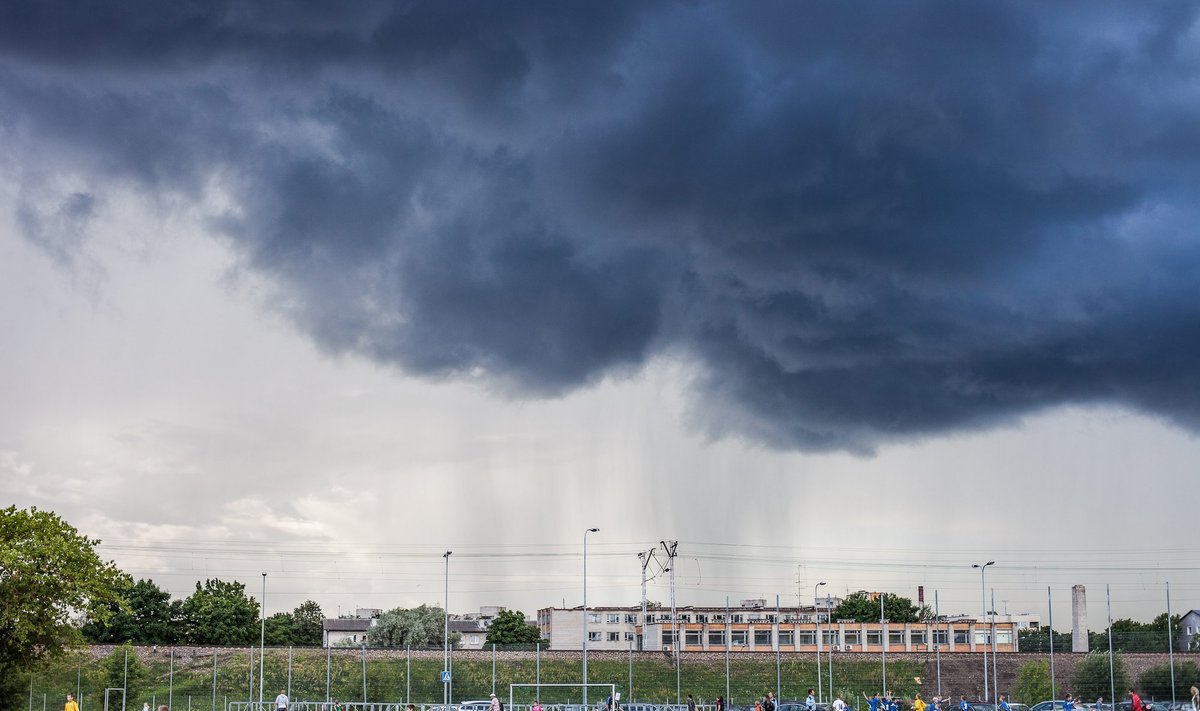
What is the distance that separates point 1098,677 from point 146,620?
104 meters

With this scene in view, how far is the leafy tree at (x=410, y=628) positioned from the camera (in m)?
180

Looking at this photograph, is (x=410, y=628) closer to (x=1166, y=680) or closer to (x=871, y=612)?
(x=871, y=612)

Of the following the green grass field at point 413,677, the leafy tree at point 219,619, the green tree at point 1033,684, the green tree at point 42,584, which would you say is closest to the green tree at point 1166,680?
the green tree at point 1033,684

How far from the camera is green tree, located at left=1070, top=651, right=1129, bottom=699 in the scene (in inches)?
3501

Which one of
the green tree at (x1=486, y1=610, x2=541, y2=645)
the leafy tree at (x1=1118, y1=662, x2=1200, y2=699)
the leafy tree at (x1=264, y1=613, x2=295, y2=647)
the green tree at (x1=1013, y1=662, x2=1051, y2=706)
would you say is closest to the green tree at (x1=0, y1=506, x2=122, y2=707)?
the green tree at (x1=1013, y1=662, x2=1051, y2=706)

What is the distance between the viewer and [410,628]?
181000 mm

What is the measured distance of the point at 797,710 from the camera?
243 feet

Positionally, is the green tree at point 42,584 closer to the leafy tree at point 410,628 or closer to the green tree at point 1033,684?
the green tree at point 1033,684

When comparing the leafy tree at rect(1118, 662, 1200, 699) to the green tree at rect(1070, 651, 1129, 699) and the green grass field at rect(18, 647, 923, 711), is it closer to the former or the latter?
the green tree at rect(1070, 651, 1129, 699)

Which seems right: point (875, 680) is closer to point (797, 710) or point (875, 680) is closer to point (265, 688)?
point (797, 710)

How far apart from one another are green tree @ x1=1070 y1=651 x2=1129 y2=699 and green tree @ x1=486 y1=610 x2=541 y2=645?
103 m

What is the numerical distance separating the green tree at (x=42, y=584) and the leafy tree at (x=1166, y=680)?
68.4 meters

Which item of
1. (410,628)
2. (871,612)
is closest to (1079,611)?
(871,612)

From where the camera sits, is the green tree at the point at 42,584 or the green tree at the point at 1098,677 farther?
the green tree at the point at 1098,677
